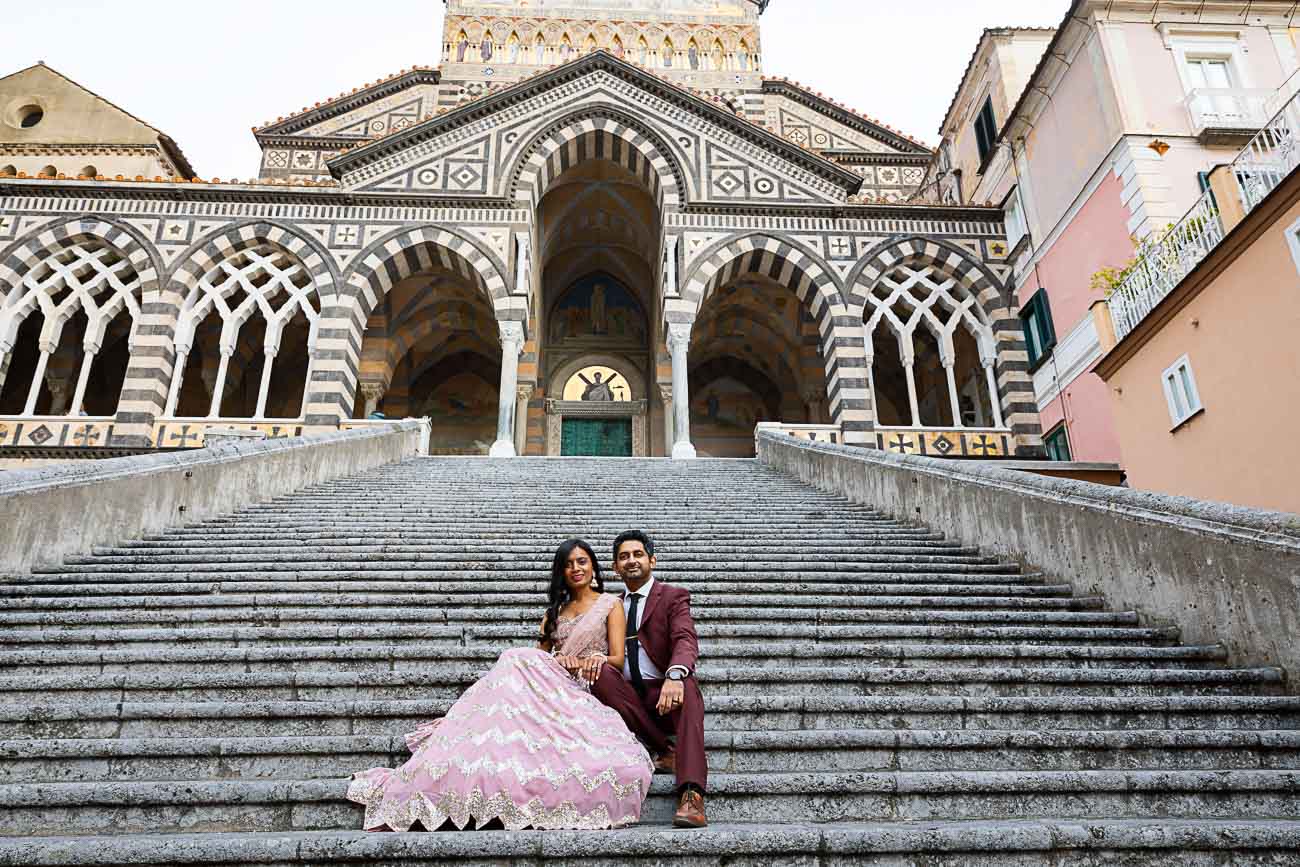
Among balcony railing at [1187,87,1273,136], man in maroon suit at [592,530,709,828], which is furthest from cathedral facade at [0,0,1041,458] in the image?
man in maroon suit at [592,530,709,828]

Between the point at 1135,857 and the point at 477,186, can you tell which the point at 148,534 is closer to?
the point at 1135,857

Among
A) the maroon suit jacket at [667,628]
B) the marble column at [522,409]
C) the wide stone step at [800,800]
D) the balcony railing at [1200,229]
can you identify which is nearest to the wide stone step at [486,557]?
the maroon suit jacket at [667,628]

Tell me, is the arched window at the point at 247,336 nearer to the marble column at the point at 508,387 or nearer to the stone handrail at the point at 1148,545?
the marble column at the point at 508,387

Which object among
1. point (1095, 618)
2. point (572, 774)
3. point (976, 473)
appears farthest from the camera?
point (976, 473)

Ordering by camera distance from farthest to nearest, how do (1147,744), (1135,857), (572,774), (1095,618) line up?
(1095,618)
(1147,744)
(572,774)
(1135,857)

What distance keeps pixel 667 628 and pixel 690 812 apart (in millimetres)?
943

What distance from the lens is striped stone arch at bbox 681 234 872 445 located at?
17.1 meters

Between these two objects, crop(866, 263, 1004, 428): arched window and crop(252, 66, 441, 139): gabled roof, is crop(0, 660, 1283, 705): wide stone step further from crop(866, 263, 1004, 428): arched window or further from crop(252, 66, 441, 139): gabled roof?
crop(252, 66, 441, 139): gabled roof

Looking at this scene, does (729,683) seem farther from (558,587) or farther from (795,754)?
(558,587)

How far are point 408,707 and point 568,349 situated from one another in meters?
20.3

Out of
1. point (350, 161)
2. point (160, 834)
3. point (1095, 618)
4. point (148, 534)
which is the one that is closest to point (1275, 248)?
point (1095, 618)

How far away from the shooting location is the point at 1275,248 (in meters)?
7.93

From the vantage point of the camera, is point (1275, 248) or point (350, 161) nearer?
point (1275, 248)

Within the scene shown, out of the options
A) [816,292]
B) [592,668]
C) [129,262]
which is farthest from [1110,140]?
[129,262]
